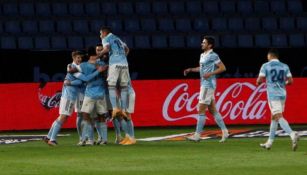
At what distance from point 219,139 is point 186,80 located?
5.03 metres

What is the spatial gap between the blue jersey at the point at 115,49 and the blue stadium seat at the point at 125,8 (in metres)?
11.5

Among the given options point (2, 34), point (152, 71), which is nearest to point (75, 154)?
point (152, 71)

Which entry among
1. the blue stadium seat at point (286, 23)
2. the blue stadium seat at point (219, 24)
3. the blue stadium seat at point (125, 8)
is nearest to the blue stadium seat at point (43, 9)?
the blue stadium seat at point (125, 8)

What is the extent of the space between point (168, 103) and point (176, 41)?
4386mm

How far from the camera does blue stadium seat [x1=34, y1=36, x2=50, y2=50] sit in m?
26.7

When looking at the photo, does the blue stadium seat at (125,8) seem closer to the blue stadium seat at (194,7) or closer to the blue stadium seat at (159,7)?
the blue stadium seat at (159,7)

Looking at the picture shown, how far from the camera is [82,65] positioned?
1711 centimetres

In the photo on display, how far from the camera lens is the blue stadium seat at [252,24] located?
93.6 ft

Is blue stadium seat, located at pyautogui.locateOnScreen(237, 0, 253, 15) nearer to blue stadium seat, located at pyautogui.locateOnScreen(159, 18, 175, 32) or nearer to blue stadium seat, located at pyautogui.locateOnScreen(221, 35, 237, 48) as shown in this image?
blue stadium seat, located at pyautogui.locateOnScreen(221, 35, 237, 48)

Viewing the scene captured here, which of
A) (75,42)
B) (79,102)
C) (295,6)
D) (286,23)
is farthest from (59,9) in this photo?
(79,102)

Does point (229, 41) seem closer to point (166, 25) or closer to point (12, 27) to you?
point (166, 25)

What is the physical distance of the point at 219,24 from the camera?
93.5ft

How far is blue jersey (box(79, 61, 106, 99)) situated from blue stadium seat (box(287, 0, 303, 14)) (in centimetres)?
1342

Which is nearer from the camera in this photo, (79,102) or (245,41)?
(79,102)
